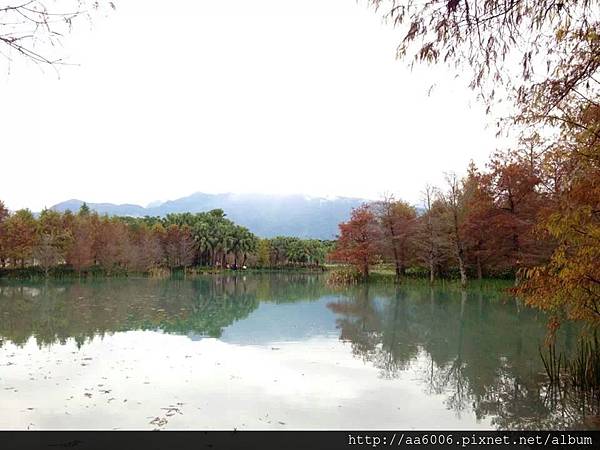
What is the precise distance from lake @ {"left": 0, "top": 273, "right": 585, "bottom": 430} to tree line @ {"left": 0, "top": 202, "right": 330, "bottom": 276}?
90.8 ft

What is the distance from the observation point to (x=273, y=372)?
27.0ft

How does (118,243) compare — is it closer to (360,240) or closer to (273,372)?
(360,240)

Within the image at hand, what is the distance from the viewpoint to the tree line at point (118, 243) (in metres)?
40.7

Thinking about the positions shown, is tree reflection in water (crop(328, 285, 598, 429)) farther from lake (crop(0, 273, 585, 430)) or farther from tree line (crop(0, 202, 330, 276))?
tree line (crop(0, 202, 330, 276))

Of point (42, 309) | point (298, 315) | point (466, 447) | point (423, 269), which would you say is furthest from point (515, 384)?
point (423, 269)

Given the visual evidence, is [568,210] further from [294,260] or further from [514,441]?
[294,260]

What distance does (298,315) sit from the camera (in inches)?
690

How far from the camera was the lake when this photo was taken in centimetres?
573

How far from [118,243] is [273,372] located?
142 ft

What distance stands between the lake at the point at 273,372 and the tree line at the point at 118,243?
2769cm

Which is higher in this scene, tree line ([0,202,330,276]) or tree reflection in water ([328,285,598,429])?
tree line ([0,202,330,276])

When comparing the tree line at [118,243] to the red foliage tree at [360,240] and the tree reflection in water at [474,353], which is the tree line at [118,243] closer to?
the red foliage tree at [360,240]

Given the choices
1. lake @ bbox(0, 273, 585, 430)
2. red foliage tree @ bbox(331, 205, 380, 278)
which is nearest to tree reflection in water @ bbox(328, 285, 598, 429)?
lake @ bbox(0, 273, 585, 430)

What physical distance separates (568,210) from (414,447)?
123 inches
